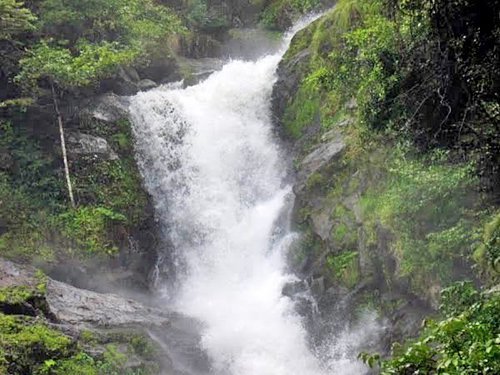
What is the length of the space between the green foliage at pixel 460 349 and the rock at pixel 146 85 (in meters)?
16.0

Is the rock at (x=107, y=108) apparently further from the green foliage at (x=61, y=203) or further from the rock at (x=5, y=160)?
the rock at (x=5, y=160)

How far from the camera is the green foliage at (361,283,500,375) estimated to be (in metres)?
3.17

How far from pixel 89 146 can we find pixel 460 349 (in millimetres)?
13615

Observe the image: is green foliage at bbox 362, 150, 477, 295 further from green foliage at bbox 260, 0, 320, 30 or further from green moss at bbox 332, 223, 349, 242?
green foliage at bbox 260, 0, 320, 30

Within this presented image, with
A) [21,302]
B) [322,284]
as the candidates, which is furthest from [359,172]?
[21,302]

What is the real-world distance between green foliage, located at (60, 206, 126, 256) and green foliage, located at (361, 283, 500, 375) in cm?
1125

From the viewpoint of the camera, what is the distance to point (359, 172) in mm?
12031

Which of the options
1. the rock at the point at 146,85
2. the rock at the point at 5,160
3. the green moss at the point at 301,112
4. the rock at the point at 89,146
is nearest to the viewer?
the rock at the point at 5,160

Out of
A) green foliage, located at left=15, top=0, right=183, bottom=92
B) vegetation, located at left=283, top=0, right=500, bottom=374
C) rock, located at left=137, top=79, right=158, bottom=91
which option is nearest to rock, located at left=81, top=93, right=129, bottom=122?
green foliage, located at left=15, top=0, right=183, bottom=92

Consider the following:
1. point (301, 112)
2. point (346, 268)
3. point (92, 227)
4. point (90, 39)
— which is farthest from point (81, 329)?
point (90, 39)

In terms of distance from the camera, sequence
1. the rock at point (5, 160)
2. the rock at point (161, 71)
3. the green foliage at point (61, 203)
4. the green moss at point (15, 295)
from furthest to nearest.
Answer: the rock at point (161, 71) → the rock at point (5, 160) → the green foliage at point (61, 203) → the green moss at point (15, 295)

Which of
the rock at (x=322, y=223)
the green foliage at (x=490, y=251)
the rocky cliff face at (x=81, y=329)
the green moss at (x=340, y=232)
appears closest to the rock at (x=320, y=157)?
the rock at (x=322, y=223)

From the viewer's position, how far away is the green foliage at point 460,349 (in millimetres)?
3172

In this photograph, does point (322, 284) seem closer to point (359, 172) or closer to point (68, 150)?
point (359, 172)
